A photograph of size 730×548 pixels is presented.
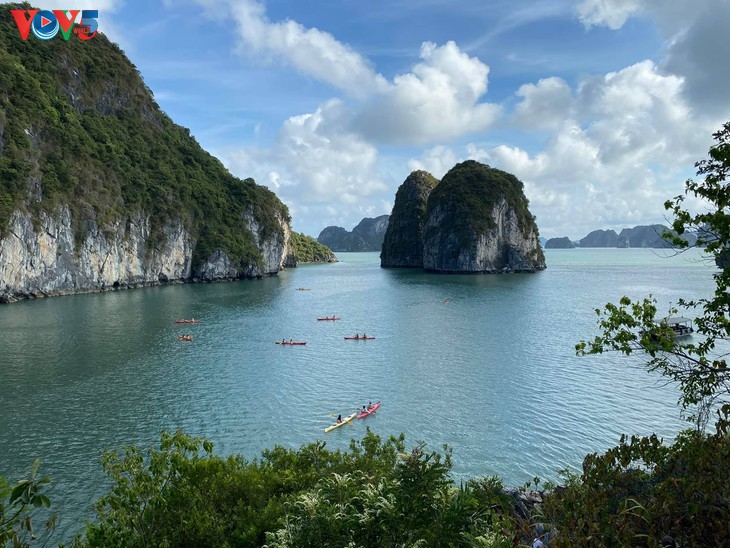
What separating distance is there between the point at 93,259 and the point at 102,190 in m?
16.1

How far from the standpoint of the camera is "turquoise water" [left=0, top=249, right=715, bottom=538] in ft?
89.2

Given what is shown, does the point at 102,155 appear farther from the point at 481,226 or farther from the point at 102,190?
the point at 481,226

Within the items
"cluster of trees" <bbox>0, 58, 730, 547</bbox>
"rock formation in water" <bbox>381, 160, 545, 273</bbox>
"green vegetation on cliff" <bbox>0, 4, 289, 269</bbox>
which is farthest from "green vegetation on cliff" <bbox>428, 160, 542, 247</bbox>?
"cluster of trees" <bbox>0, 58, 730, 547</bbox>

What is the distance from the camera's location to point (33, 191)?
84.8 metres

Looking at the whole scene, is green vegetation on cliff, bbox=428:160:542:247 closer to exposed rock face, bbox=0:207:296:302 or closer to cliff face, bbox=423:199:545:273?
cliff face, bbox=423:199:545:273

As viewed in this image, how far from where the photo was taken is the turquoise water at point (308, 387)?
89.2 ft

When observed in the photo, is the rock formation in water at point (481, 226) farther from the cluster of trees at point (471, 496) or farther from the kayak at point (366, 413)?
the cluster of trees at point (471, 496)

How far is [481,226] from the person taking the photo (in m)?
158

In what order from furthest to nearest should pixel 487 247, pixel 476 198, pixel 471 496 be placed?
pixel 476 198 → pixel 487 247 → pixel 471 496

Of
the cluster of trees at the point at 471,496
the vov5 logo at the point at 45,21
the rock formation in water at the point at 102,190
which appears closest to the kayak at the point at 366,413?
the cluster of trees at the point at 471,496

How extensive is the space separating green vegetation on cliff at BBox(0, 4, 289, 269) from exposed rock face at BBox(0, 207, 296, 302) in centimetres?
229

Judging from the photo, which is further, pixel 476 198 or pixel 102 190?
pixel 476 198

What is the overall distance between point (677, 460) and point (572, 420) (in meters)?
24.6

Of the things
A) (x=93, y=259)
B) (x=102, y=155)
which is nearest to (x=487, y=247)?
(x=102, y=155)
